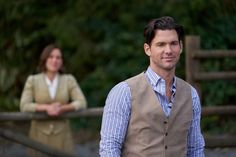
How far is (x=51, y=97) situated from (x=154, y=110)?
314cm

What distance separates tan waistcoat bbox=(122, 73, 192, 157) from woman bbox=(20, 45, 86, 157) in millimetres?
3007

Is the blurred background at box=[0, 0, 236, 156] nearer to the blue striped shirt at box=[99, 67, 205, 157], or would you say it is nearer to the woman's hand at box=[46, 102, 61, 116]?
the woman's hand at box=[46, 102, 61, 116]

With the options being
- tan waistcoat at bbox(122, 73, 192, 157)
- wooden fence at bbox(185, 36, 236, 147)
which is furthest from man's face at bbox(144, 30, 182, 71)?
wooden fence at bbox(185, 36, 236, 147)

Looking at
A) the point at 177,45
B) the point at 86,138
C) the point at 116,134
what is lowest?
the point at 86,138

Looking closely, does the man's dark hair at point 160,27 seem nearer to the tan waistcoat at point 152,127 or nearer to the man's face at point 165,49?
the man's face at point 165,49

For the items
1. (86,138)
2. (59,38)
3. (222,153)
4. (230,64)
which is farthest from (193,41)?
(59,38)

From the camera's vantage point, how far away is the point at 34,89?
6.15m

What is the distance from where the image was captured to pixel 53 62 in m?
6.11

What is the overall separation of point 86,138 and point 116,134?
7.06 meters

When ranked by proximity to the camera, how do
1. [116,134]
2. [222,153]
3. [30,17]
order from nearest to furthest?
[116,134]
[222,153]
[30,17]

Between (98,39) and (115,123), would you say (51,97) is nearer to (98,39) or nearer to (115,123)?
(115,123)

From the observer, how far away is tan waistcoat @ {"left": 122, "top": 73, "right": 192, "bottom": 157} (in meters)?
3.10

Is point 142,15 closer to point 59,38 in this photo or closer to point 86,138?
point 59,38

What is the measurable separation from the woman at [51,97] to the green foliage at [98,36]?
3842 mm
